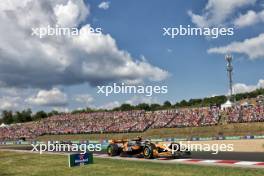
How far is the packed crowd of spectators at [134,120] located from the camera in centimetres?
4866

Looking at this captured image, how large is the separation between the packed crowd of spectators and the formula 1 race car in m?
25.5

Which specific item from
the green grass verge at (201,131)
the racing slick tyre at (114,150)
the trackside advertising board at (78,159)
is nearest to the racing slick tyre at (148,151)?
the racing slick tyre at (114,150)

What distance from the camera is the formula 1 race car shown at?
20.7 metres

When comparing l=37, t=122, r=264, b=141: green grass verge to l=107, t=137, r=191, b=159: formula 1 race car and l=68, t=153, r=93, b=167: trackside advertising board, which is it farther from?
l=68, t=153, r=93, b=167: trackside advertising board

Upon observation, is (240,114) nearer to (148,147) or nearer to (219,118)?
(219,118)

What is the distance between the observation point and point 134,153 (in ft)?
74.7

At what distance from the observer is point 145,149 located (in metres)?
21.7

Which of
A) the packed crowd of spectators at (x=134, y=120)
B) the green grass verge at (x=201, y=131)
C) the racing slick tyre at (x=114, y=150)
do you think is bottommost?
the racing slick tyre at (x=114, y=150)

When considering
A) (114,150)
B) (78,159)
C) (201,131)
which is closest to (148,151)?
(114,150)

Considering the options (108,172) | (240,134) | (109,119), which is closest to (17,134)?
(109,119)

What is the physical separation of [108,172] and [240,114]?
35.1 metres

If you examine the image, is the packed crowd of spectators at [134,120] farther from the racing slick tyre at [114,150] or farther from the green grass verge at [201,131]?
the racing slick tyre at [114,150]

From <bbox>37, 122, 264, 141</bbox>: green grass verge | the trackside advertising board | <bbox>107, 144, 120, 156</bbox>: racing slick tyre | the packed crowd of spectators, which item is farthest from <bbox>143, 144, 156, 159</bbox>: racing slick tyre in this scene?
the packed crowd of spectators

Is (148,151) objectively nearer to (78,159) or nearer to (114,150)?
(114,150)
